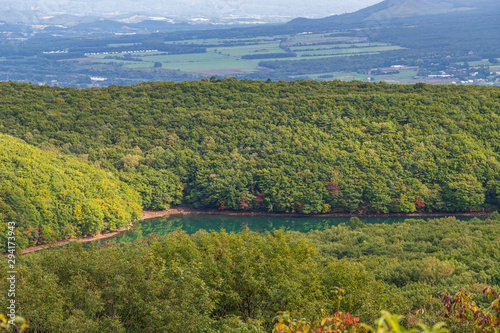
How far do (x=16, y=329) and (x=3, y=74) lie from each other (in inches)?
7283

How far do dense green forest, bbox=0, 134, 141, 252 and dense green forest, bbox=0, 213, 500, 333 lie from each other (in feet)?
83.4

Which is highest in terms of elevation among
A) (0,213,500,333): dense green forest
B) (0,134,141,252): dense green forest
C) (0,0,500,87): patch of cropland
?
(0,0,500,87): patch of cropland

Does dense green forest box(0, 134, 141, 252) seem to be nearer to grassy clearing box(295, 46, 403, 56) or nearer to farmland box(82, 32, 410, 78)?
farmland box(82, 32, 410, 78)

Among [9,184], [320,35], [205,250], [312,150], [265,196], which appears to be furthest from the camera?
[320,35]

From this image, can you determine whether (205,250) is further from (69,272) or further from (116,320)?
(116,320)

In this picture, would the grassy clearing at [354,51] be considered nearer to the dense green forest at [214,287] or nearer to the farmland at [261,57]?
the farmland at [261,57]

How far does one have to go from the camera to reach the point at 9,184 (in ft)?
141

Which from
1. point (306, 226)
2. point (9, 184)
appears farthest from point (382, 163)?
point (9, 184)

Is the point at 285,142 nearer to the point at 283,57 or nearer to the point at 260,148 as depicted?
the point at 260,148

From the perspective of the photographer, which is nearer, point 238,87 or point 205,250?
point 205,250

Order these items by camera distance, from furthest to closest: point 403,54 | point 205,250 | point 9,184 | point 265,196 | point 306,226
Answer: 1. point 403,54
2. point 265,196
3. point 306,226
4. point 9,184
5. point 205,250

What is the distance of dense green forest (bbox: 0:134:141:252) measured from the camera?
4222 cm

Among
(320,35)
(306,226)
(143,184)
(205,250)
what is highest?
(320,35)

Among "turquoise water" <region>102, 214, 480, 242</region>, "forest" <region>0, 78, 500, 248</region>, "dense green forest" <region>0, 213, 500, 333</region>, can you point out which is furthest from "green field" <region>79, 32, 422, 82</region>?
"dense green forest" <region>0, 213, 500, 333</region>
